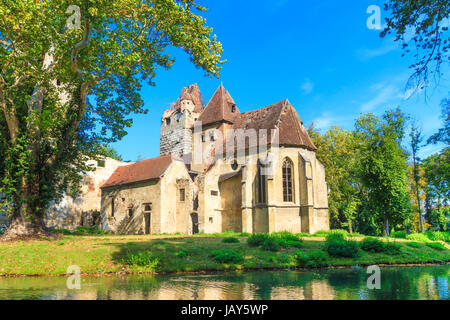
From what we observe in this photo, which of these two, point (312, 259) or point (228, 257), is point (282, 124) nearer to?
point (312, 259)

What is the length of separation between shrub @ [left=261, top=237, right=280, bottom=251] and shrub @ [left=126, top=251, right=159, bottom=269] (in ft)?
18.5

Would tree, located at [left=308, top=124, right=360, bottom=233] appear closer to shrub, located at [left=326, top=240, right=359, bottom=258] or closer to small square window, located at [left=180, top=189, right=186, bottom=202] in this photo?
small square window, located at [left=180, top=189, right=186, bottom=202]

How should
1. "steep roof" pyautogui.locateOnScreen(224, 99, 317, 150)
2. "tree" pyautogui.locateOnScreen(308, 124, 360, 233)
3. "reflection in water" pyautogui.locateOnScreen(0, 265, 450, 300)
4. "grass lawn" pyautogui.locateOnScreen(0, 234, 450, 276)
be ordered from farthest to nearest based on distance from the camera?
"tree" pyautogui.locateOnScreen(308, 124, 360, 233), "steep roof" pyautogui.locateOnScreen(224, 99, 317, 150), "grass lawn" pyautogui.locateOnScreen(0, 234, 450, 276), "reflection in water" pyautogui.locateOnScreen(0, 265, 450, 300)

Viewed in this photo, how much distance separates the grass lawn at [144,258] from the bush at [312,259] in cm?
27

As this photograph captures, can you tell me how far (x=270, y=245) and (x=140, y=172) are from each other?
25589mm

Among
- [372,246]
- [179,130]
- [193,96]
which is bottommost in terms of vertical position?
[372,246]

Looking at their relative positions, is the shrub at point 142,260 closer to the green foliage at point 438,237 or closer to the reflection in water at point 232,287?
the reflection in water at point 232,287

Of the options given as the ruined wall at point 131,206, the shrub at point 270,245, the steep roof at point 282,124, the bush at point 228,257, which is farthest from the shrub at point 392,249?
the ruined wall at point 131,206

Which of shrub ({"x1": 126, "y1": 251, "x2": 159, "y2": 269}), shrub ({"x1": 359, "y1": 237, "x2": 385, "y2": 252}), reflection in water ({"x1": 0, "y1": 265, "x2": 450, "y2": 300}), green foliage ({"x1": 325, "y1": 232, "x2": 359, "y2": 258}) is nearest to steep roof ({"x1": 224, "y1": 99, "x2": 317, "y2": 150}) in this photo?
shrub ({"x1": 359, "y1": 237, "x2": 385, "y2": 252})

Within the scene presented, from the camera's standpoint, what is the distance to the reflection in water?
8094mm

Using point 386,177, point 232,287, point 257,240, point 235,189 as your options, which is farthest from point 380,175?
point 232,287

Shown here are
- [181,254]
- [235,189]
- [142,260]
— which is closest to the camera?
[142,260]

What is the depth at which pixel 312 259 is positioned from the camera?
14.9 metres
